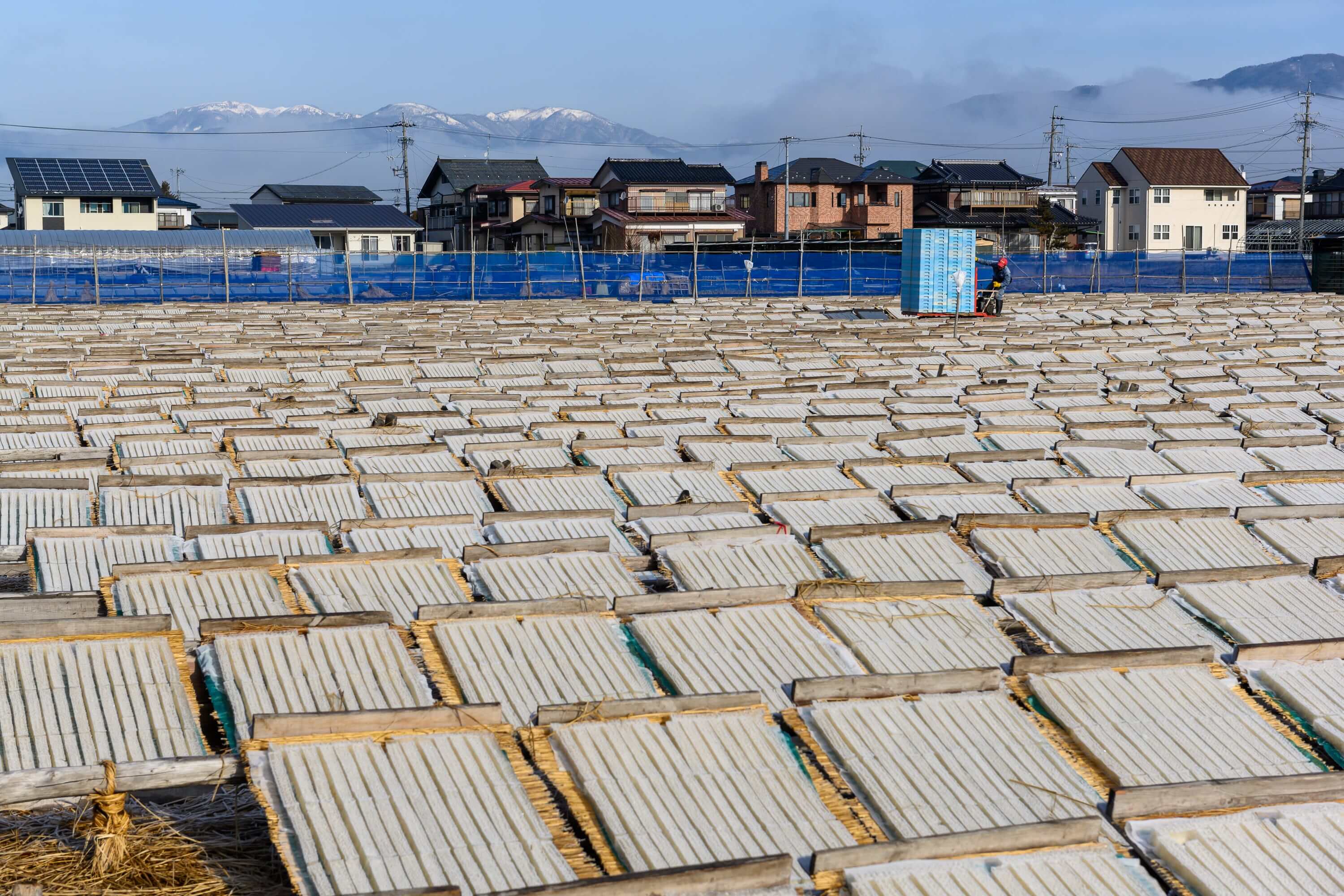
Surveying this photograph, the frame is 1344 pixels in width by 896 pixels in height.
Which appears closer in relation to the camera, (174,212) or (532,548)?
(532,548)

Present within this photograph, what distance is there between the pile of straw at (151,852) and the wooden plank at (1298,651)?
4.49 m

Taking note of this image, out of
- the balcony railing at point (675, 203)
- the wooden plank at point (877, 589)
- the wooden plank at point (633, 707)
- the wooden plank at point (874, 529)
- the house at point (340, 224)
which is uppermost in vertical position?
the balcony railing at point (675, 203)

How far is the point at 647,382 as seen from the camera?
45.1 ft

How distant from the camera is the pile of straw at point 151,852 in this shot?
4195 millimetres

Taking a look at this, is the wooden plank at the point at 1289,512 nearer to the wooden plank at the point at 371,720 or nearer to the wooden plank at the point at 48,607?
the wooden plank at the point at 371,720

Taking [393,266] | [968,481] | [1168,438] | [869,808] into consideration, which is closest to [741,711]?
[869,808]

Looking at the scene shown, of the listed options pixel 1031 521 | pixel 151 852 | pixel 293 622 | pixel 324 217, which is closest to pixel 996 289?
pixel 1031 521

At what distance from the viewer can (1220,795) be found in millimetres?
4793

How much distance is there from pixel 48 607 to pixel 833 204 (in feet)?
171

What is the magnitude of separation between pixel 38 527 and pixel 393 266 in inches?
888

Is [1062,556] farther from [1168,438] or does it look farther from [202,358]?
[202,358]

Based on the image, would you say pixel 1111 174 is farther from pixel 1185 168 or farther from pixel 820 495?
pixel 820 495

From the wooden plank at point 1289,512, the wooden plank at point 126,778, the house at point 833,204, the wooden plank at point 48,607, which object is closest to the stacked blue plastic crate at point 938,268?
the wooden plank at point 1289,512

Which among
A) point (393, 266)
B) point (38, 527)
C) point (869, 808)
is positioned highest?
point (393, 266)
